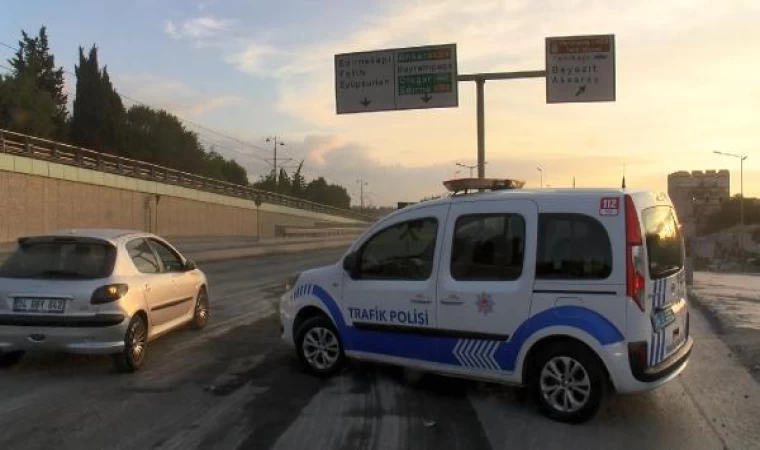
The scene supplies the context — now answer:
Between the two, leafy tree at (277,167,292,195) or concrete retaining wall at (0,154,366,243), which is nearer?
concrete retaining wall at (0,154,366,243)

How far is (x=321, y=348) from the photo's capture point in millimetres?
7504

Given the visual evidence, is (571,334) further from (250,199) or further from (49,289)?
(250,199)

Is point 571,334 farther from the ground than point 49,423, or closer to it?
farther from the ground

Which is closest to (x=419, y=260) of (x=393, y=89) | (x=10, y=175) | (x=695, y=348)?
(x=695, y=348)

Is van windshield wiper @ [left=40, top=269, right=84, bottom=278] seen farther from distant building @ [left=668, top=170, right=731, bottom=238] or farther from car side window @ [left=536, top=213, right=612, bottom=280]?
distant building @ [left=668, top=170, right=731, bottom=238]

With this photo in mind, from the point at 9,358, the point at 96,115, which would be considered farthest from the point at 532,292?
the point at 96,115

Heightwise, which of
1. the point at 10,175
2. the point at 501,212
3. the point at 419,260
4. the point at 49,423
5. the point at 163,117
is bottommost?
the point at 49,423

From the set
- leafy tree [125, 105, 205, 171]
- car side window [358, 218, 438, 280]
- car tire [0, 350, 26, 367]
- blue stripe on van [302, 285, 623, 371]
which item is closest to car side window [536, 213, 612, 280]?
blue stripe on van [302, 285, 623, 371]

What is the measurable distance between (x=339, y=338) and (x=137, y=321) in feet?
7.42

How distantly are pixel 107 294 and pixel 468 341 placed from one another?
375 cm

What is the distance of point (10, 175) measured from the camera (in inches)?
1407

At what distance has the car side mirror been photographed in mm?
7234

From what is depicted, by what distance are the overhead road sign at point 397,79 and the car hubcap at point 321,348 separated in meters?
12.0

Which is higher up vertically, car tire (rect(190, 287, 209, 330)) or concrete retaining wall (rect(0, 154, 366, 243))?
concrete retaining wall (rect(0, 154, 366, 243))
